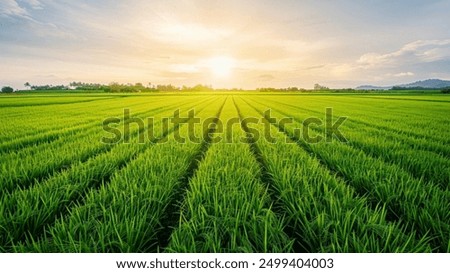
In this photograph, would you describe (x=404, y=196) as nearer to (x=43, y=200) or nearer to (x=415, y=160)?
(x=415, y=160)

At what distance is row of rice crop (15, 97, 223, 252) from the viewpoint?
181 centimetres

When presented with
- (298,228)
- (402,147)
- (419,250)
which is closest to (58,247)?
(298,228)

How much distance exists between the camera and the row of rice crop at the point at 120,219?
1806mm

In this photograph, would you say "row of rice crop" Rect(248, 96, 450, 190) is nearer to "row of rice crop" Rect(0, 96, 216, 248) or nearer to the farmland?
the farmland

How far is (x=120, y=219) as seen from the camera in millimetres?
2172

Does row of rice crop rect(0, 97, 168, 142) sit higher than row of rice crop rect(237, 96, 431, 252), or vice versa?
row of rice crop rect(0, 97, 168, 142)

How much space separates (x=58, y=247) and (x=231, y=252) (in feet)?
4.11

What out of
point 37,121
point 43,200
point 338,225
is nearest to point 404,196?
point 338,225

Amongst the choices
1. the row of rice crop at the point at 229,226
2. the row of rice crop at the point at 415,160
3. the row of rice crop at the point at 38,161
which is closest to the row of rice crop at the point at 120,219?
the row of rice crop at the point at 229,226

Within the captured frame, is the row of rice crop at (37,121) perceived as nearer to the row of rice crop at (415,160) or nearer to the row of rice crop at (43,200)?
the row of rice crop at (43,200)

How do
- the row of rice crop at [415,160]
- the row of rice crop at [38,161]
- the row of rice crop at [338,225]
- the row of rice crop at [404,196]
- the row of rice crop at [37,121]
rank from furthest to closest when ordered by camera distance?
1. the row of rice crop at [37,121]
2. the row of rice crop at [415,160]
3. the row of rice crop at [38,161]
4. the row of rice crop at [404,196]
5. the row of rice crop at [338,225]

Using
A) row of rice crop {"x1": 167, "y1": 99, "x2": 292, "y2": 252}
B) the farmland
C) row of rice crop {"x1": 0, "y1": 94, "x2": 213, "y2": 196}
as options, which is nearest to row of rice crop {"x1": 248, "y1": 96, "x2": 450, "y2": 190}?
the farmland

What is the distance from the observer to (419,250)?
170 centimetres

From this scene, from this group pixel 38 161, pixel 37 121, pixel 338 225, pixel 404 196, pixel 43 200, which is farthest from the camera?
pixel 37 121
